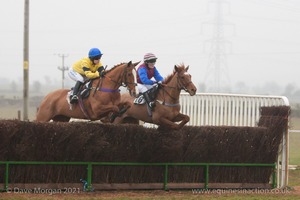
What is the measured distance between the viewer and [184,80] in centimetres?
1152

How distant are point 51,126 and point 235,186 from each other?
3904mm

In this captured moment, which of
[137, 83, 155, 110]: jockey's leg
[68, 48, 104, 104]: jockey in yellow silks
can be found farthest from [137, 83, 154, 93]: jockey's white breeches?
[68, 48, 104, 104]: jockey in yellow silks

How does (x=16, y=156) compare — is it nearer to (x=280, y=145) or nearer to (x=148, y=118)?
(x=148, y=118)

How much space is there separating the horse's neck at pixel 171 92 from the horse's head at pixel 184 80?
0.38ft

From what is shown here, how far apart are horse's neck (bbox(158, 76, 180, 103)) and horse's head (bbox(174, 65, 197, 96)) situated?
0.38 feet

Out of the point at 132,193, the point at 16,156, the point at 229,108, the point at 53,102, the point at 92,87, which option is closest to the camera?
the point at 16,156

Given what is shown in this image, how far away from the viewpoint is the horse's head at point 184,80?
1136 cm

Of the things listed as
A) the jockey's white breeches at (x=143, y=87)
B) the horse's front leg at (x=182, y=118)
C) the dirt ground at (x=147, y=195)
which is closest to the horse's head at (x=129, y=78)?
the jockey's white breeches at (x=143, y=87)

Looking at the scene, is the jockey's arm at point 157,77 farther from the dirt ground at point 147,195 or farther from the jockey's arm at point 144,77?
the dirt ground at point 147,195

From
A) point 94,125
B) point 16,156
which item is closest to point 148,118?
point 94,125

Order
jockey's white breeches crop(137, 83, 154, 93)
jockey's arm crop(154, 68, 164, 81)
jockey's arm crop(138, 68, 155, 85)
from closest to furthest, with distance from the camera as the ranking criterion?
jockey's arm crop(138, 68, 155, 85)
jockey's white breeches crop(137, 83, 154, 93)
jockey's arm crop(154, 68, 164, 81)

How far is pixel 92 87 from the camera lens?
12008 mm

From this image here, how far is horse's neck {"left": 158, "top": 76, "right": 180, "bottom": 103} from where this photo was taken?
1173cm

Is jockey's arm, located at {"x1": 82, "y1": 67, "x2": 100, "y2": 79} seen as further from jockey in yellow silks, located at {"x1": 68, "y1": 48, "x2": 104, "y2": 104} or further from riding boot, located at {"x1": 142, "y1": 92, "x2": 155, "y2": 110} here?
riding boot, located at {"x1": 142, "y1": 92, "x2": 155, "y2": 110}
